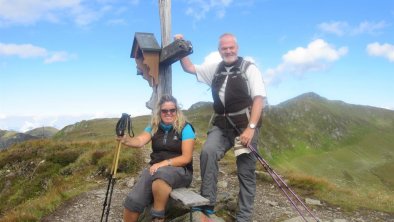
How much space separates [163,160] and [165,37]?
2866 mm

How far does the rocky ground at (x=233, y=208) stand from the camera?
10.6 m

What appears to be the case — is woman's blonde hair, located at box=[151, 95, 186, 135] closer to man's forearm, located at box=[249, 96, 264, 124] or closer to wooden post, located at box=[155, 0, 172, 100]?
wooden post, located at box=[155, 0, 172, 100]

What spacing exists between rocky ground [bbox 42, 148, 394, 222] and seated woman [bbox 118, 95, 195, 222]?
2.50m

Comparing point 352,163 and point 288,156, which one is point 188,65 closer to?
point 288,156

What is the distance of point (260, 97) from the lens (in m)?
7.69

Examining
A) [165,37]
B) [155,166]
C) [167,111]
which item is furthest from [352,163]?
[155,166]

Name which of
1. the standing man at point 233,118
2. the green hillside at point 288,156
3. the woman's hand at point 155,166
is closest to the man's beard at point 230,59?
the standing man at point 233,118

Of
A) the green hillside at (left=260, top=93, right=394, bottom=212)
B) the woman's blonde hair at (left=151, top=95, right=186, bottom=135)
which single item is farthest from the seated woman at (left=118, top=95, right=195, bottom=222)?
the green hillside at (left=260, top=93, right=394, bottom=212)

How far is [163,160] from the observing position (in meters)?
7.93

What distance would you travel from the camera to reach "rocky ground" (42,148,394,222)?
1059 cm

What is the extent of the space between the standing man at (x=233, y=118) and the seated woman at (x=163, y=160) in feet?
1.40

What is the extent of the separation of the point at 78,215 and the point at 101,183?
3.00m

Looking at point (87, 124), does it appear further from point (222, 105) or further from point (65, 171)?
point (222, 105)

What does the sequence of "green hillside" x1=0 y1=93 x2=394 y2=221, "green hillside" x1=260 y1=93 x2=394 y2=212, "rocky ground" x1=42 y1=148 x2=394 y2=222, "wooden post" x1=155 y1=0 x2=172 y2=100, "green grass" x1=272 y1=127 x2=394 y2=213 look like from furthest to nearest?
1. "green hillside" x1=260 y1=93 x2=394 y2=212
2. "green grass" x1=272 y1=127 x2=394 y2=213
3. "green hillside" x1=0 y1=93 x2=394 y2=221
4. "rocky ground" x1=42 y1=148 x2=394 y2=222
5. "wooden post" x1=155 y1=0 x2=172 y2=100
